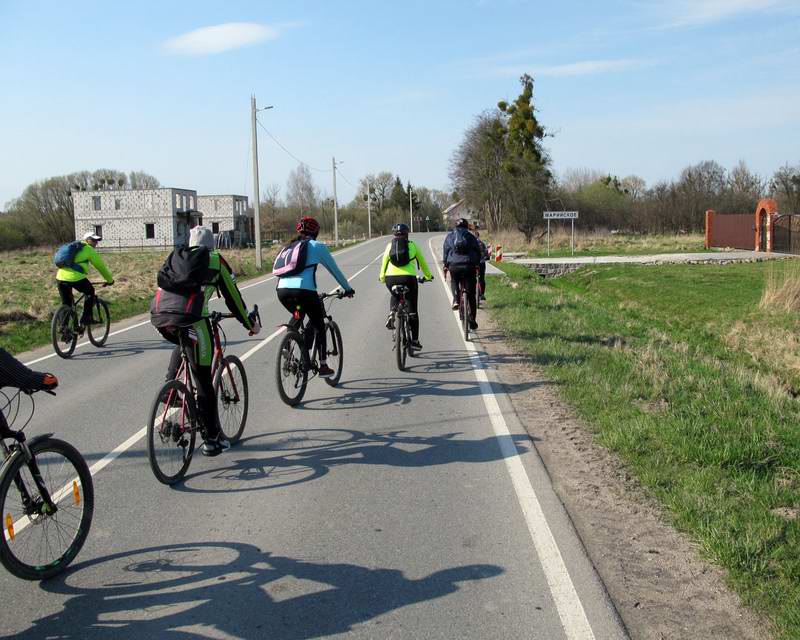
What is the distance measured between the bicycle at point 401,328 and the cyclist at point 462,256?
6.37 ft

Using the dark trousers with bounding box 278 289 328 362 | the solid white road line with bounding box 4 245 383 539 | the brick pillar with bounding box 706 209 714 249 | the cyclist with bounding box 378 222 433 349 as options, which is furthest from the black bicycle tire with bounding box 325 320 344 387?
the brick pillar with bounding box 706 209 714 249

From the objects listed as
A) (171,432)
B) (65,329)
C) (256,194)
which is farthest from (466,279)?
(256,194)

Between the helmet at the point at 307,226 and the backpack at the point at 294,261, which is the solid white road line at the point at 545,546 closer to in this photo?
the backpack at the point at 294,261

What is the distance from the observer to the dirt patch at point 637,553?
12.2 ft

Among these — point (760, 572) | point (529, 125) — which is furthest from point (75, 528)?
point (529, 125)

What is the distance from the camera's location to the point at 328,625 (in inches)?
146

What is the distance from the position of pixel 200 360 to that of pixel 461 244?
7.26m

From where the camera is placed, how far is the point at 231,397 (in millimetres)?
6805

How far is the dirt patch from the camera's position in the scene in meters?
3.71

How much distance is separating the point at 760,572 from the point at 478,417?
3.87m

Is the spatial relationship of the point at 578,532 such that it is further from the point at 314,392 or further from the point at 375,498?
the point at 314,392

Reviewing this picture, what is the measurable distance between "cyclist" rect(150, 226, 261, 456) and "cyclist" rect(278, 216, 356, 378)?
204cm

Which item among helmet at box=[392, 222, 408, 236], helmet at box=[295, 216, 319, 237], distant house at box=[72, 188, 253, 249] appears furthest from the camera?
distant house at box=[72, 188, 253, 249]

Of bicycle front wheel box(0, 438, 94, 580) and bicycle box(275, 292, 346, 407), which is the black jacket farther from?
bicycle front wheel box(0, 438, 94, 580)
